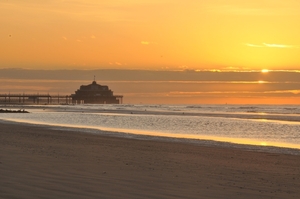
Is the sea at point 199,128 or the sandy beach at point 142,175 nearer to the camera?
the sandy beach at point 142,175

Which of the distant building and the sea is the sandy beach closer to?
the sea

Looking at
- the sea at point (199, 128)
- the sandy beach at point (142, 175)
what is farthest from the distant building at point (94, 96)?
the sandy beach at point (142, 175)

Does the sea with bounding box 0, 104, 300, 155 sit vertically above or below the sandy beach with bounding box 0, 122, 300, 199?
below

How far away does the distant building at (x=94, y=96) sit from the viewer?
619 ft

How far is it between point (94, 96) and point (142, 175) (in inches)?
7055

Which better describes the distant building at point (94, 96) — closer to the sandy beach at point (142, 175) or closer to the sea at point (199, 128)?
the sea at point (199, 128)

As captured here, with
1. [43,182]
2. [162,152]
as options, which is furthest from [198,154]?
[43,182]

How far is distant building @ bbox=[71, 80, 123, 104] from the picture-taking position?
18862 cm

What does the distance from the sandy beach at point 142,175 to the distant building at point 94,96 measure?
172703 mm

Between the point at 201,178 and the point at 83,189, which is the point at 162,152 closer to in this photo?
the point at 201,178

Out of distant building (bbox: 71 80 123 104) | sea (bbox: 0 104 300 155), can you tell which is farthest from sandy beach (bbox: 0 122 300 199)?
distant building (bbox: 71 80 123 104)

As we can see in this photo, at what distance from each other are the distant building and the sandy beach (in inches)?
6799

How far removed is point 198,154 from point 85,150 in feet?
13.4

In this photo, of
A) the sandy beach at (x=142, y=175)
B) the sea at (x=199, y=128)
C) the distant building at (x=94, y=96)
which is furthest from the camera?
the distant building at (x=94, y=96)
